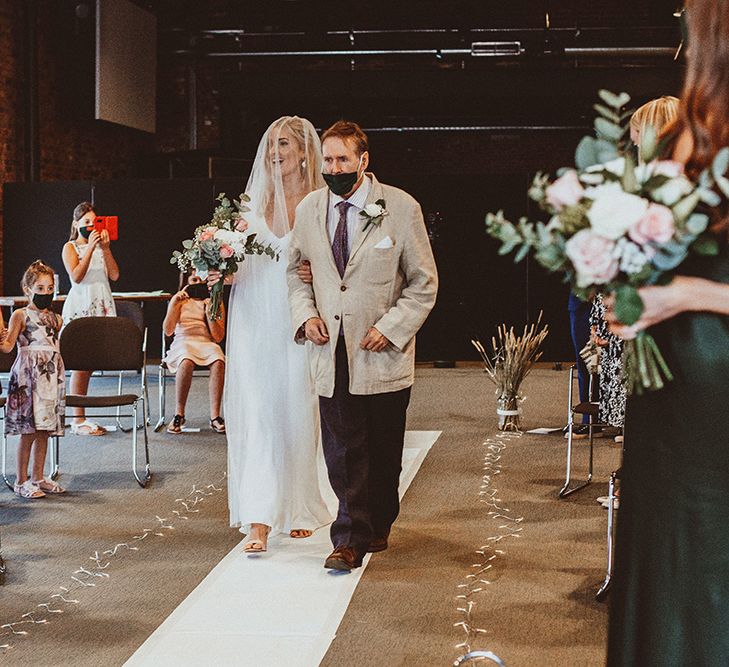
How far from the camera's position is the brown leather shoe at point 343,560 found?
4426mm

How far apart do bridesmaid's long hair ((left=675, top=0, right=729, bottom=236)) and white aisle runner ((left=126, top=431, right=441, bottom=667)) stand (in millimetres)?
2066

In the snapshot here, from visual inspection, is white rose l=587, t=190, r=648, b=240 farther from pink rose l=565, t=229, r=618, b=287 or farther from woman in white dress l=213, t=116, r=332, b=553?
woman in white dress l=213, t=116, r=332, b=553

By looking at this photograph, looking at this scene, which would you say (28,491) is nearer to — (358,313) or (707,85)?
(358,313)

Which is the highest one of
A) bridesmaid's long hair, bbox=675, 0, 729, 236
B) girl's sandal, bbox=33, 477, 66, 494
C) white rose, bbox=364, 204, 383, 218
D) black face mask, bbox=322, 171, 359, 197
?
bridesmaid's long hair, bbox=675, 0, 729, 236

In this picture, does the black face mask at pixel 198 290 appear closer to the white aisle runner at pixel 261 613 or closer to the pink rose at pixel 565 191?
the white aisle runner at pixel 261 613

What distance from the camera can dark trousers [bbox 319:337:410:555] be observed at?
4.47 metres

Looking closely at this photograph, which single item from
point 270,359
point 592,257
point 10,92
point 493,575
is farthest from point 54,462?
point 10,92

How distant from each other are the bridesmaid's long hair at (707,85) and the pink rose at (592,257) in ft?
0.66

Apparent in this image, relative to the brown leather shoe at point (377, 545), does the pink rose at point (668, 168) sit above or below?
above

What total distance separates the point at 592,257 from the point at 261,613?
7.88 ft

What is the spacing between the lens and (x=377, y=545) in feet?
15.6

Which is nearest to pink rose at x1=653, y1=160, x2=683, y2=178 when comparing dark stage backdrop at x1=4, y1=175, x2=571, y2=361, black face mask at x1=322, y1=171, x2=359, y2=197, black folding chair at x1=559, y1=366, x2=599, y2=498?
black face mask at x1=322, y1=171, x2=359, y2=197

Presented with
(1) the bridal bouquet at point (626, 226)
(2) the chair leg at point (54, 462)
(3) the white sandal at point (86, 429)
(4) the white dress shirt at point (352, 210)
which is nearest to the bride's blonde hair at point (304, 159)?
(4) the white dress shirt at point (352, 210)

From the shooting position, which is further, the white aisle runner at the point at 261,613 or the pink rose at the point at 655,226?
the white aisle runner at the point at 261,613
